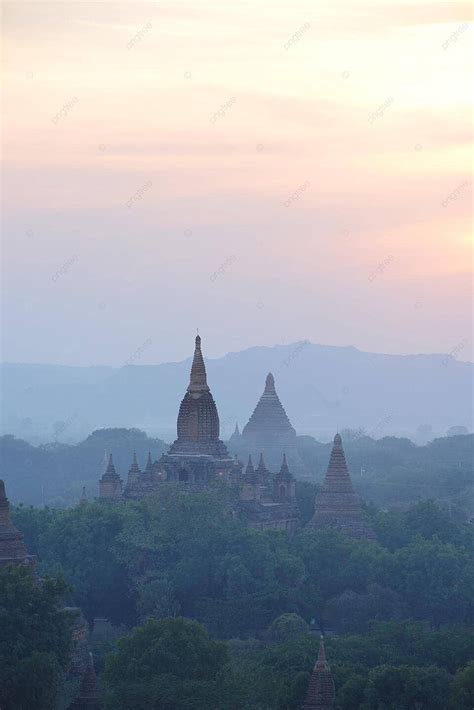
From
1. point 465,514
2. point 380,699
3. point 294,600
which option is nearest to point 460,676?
point 380,699

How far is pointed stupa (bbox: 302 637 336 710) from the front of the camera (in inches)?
3174

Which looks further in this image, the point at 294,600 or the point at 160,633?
the point at 294,600

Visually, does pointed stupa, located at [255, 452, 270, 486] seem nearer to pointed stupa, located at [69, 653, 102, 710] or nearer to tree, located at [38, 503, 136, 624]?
tree, located at [38, 503, 136, 624]

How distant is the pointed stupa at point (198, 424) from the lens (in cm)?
13188

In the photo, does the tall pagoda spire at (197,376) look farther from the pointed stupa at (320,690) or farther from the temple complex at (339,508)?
the pointed stupa at (320,690)

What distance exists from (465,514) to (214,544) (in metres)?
49.8

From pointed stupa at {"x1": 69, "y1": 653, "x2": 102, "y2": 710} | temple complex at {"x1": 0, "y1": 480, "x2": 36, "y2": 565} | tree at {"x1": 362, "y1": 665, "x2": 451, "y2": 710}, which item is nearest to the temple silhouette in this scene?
temple complex at {"x1": 0, "y1": 480, "x2": 36, "y2": 565}

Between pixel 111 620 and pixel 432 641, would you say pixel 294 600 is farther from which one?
pixel 432 641

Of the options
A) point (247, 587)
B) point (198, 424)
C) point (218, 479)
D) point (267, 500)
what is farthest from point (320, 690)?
point (267, 500)

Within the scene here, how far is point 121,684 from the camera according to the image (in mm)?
84688

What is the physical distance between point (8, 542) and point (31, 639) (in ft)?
30.9

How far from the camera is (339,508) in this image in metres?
135

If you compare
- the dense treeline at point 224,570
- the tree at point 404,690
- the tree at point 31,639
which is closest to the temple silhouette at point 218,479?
the dense treeline at point 224,570

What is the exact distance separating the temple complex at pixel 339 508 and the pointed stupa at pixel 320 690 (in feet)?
170
